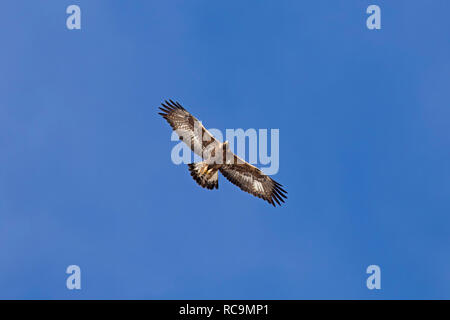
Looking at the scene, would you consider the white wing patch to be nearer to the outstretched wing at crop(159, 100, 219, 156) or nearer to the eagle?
the eagle

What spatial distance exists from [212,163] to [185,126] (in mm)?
1406

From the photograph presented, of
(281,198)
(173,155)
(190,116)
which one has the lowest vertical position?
(281,198)

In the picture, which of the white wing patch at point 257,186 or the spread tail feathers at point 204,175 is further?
the white wing patch at point 257,186

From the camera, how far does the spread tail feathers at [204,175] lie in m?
16.1

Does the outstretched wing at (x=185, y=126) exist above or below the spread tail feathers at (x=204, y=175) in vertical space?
above

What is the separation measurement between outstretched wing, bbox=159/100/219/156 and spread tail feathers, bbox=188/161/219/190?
402mm

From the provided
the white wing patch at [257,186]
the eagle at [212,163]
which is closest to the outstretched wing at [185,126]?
the eagle at [212,163]

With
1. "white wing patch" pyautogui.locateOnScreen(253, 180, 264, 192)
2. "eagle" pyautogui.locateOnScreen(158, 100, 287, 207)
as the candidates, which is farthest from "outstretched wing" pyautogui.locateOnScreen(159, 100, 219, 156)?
"white wing patch" pyautogui.locateOnScreen(253, 180, 264, 192)

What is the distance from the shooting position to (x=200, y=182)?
634 inches

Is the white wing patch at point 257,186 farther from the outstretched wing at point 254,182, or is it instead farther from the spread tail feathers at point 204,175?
the spread tail feathers at point 204,175

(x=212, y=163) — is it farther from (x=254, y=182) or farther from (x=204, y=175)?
(x=254, y=182)
